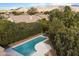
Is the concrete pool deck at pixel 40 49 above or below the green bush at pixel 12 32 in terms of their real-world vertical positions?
below

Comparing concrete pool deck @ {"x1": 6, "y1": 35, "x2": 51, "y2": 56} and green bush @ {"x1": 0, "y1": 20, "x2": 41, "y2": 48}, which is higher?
green bush @ {"x1": 0, "y1": 20, "x2": 41, "y2": 48}

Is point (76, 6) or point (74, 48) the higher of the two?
point (76, 6)

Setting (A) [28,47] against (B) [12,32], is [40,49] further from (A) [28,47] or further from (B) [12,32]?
(B) [12,32]

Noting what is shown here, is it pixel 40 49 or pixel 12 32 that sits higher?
pixel 12 32

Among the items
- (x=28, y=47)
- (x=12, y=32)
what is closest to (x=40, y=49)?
(x=28, y=47)

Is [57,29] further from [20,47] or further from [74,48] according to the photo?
[20,47]

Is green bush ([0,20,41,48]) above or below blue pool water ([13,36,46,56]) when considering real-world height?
above

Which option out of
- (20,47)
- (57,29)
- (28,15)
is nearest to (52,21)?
(57,29)

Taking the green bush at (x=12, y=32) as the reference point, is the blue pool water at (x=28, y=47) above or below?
below
